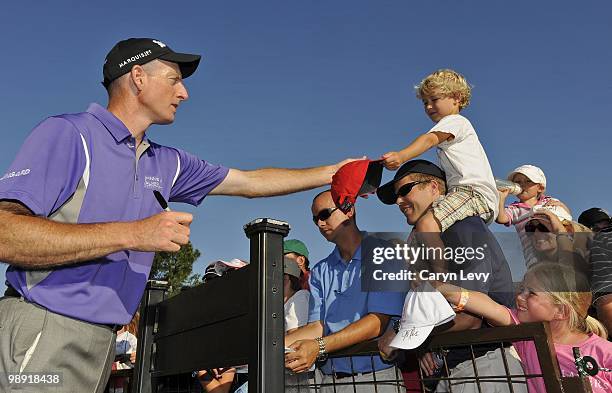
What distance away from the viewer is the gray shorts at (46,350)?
5.86 feet

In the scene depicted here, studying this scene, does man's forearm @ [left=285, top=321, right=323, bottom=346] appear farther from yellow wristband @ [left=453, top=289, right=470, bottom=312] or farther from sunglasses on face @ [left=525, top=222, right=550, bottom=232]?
sunglasses on face @ [left=525, top=222, right=550, bottom=232]

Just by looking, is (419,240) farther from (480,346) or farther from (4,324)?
(4,324)

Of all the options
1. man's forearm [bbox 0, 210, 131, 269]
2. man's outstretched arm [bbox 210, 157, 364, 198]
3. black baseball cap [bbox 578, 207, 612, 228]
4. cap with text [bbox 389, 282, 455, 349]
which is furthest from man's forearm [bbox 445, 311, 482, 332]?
black baseball cap [bbox 578, 207, 612, 228]

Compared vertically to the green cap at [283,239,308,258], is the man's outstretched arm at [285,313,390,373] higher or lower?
lower

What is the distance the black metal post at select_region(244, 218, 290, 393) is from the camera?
1.49 metres

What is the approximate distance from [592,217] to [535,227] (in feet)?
1.69

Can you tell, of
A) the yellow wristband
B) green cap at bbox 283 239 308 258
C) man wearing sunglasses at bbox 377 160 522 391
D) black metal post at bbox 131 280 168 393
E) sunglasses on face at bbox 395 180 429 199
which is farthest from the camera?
green cap at bbox 283 239 308 258

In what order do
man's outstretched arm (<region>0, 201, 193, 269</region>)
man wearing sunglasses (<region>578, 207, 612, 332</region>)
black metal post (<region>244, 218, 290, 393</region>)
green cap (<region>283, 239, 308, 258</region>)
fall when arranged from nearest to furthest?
black metal post (<region>244, 218, 290, 393</region>) < man's outstretched arm (<region>0, 201, 193, 269</region>) < man wearing sunglasses (<region>578, 207, 612, 332</region>) < green cap (<region>283, 239, 308, 258</region>)

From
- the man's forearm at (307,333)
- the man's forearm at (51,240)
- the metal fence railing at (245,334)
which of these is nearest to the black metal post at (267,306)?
the metal fence railing at (245,334)

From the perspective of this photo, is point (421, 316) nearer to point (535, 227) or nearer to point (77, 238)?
point (77, 238)

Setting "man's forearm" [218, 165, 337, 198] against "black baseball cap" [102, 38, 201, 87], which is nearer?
"black baseball cap" [102, 38, 201, 87]

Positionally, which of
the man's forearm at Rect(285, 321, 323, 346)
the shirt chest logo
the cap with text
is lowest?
A: the cap with text

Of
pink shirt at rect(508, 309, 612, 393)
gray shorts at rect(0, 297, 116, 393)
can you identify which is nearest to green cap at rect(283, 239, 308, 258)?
pink shirt at rect(508, 309, 612, 393)

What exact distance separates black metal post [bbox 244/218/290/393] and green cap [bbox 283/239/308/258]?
11.5 ft
